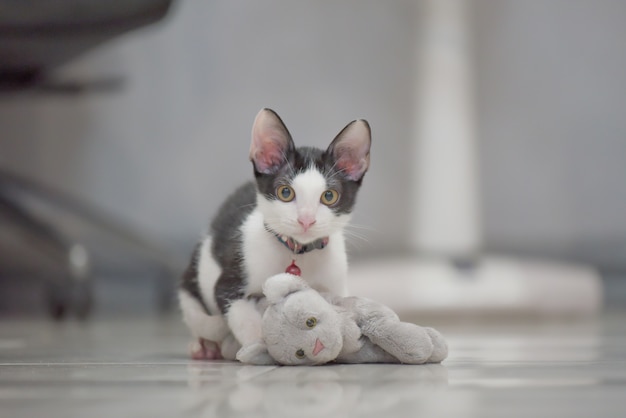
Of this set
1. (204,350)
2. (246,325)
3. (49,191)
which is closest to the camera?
(246,325)

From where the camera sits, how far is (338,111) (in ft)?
11.5

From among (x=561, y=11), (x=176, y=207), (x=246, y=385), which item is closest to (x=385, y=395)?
(x=246, y=385)

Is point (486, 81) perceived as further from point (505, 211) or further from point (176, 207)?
point (176, 207)

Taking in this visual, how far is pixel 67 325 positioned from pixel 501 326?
123 cm

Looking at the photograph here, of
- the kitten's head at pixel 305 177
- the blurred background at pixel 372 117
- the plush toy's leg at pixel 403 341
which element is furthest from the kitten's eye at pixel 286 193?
the blurred background at pixel 372 117

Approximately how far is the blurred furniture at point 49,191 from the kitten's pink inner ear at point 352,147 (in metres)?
1.21

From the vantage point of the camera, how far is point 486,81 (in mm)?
3514

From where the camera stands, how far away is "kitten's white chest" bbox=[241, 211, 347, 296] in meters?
1.19

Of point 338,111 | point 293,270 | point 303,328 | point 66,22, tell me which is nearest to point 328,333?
point 303,328

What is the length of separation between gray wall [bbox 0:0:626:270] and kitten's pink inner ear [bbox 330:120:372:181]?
2.26m

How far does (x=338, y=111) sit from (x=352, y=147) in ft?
7.68

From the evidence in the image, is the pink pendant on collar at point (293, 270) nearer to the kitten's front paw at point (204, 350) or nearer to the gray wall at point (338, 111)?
the kitten's front paw at point (204, 350)

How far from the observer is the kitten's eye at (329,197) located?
1.14m

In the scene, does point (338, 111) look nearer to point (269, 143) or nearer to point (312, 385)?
point (269, 143)
